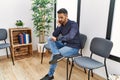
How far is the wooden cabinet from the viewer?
344cm

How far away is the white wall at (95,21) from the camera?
2385 mm

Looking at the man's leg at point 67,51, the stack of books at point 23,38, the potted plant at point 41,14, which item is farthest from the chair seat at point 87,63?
the stack of books at point 23,38

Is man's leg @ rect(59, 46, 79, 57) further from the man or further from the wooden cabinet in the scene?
the wooden cabinet

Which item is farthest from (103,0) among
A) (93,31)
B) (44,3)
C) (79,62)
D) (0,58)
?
(0,58)

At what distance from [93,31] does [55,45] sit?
0.76 meters

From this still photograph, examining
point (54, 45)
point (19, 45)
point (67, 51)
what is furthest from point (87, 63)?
point (19, 45)

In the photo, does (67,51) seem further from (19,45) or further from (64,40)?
(19,45)

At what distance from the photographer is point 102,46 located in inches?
91.0

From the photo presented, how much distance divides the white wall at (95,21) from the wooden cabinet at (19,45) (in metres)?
1.48

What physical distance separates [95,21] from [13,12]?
2089 millimetres

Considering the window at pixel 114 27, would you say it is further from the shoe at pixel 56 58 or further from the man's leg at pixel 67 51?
the shoe at pixel 56 58

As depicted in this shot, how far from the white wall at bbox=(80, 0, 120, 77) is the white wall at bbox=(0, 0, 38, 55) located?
1.56 m

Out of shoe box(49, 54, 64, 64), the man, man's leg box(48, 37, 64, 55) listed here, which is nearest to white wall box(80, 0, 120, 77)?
the man

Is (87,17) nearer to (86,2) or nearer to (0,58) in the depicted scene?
(86,2)
